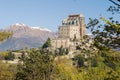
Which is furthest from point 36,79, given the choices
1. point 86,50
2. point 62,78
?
point 86,50

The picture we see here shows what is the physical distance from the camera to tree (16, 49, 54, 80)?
230 feet

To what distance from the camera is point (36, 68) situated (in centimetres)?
7025

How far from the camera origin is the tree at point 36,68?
70.0m

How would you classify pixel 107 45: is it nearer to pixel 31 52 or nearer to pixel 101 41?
pixel 101 41

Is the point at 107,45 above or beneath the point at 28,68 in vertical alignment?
above

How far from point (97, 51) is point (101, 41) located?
849mm

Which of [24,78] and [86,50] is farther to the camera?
[24,78]

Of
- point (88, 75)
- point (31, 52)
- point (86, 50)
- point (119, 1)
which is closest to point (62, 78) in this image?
point (31, 52)

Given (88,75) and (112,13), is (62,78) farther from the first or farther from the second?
(112,13)

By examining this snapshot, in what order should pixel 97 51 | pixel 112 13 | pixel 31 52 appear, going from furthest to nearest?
pixel 31 52 < pixel 97 51 < pixel 112 13

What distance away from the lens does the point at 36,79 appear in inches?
2746

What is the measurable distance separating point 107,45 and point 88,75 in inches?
1614

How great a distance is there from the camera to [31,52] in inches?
2923

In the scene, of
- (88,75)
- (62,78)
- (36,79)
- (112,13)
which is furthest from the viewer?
(62,78)
